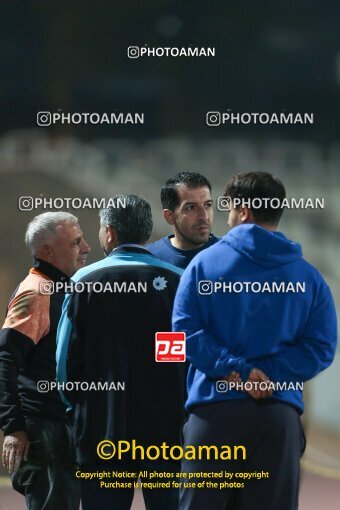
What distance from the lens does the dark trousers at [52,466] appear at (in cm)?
270

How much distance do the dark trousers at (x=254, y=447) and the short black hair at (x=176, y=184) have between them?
2.12 feet

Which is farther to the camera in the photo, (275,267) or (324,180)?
(324,180)

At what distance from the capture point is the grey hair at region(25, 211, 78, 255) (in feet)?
9.02

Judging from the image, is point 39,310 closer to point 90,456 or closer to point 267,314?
point 90,456

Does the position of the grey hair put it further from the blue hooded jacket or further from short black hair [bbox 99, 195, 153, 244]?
the blue hooded jacket

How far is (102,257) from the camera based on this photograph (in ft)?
8.87

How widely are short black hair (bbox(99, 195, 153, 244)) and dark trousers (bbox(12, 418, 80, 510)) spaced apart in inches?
23.2

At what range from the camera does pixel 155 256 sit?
2689 mm

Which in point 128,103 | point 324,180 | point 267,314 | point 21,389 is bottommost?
point 21,389

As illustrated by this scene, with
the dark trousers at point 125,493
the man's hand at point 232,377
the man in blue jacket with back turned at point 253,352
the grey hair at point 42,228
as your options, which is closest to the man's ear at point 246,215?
the man in blue jacket with back turned at point 253,352

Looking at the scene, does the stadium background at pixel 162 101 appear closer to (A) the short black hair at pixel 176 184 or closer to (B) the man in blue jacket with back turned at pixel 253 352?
(A) the short black hair at pixel 176 184

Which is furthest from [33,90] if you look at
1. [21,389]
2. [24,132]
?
[21,389]

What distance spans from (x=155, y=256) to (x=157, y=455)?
0.58 metres

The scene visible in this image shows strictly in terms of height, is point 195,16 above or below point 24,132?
above
